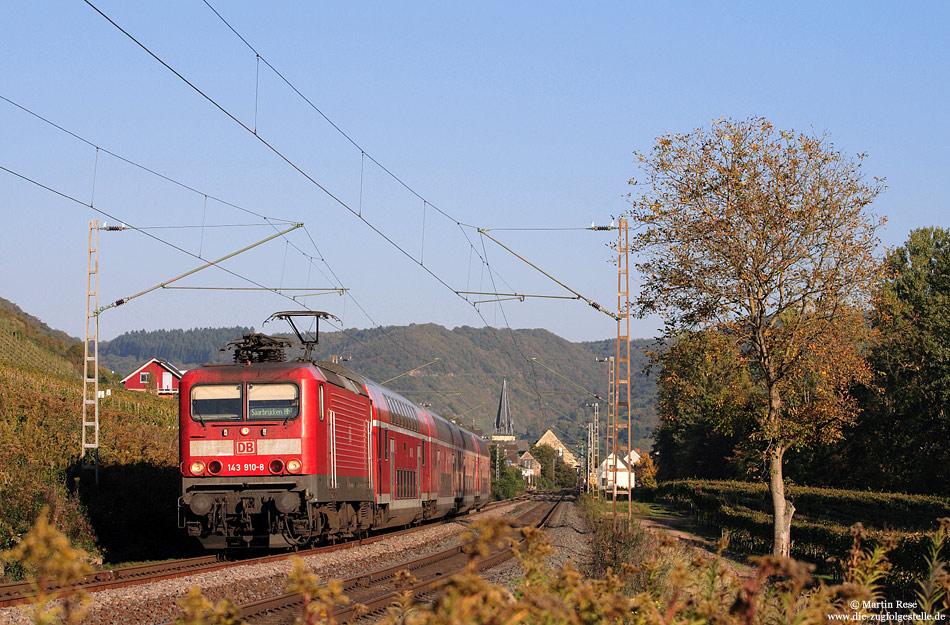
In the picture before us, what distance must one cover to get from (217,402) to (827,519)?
2808 centimetres

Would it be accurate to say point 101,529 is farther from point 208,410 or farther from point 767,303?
point 767,303

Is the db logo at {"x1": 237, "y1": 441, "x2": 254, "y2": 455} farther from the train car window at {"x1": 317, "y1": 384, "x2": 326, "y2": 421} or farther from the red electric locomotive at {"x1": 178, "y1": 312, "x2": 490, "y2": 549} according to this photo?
the train car window at {"x1": 317, "y1": 384, "x2": 326, "y2": 421}

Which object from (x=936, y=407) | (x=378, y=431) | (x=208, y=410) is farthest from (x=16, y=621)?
(x=936, y=407)

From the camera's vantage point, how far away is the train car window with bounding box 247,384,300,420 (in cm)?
1891

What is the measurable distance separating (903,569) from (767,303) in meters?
8.88

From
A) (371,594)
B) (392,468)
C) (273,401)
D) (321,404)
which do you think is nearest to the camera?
(371,594)

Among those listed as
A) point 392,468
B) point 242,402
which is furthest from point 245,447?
point 392,468

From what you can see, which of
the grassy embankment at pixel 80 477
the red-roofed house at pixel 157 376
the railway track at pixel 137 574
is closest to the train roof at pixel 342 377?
the railway track at pixel 137 574

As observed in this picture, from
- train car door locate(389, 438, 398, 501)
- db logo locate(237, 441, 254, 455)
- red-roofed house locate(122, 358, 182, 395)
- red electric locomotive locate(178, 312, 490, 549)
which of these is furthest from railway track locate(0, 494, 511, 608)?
red-roofed house locate(122, 358, 182, 395)

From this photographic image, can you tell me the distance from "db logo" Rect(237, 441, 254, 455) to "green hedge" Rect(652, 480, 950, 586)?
11744 mm

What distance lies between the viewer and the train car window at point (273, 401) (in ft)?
62.0

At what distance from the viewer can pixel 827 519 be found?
38.2m

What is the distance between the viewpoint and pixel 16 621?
11359 millimetres

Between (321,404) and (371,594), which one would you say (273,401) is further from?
(371,594)
